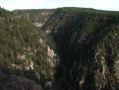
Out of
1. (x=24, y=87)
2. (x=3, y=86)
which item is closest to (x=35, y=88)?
(x=24, y=87)

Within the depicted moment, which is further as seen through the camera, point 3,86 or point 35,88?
point 35,88

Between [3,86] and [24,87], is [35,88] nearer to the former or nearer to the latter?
[24,87]

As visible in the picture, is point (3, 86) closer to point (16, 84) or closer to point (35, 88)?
point (16, 84)

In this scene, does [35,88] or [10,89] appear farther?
[35,88]

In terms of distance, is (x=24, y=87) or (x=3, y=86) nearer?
(x=3, y=86)

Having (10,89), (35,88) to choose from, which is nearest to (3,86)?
(10,89)

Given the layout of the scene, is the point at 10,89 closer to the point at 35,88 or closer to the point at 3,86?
the point at 3,86
